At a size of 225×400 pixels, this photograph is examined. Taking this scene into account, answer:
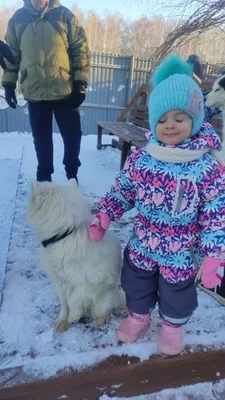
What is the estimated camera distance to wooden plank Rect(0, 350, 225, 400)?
54.7 inches

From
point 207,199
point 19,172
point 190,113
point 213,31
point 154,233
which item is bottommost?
point 19,172

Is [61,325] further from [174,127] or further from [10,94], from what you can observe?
[10,94]

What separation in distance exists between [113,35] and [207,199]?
38.0 metres

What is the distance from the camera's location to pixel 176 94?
1.29 meters

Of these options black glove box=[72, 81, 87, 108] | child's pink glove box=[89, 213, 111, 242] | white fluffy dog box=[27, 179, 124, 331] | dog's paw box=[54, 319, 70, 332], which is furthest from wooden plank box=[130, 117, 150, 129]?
dog's paw box=[54, 319, 70, 332]

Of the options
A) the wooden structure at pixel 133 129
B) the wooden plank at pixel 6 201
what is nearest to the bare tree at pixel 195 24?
the wooden structure at pixel 133 129

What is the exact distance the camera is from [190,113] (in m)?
1.32

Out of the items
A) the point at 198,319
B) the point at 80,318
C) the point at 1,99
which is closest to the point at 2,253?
the point at 80,318

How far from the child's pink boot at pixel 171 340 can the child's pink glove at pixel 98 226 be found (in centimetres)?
55

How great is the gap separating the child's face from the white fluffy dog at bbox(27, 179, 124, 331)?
511 mm

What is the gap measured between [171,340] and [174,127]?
979 mm

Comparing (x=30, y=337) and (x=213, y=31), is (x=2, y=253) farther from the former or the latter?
(x=213, y=31)

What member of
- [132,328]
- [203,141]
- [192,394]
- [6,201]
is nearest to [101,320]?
[132,328]

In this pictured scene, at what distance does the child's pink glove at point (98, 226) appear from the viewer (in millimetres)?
1494
